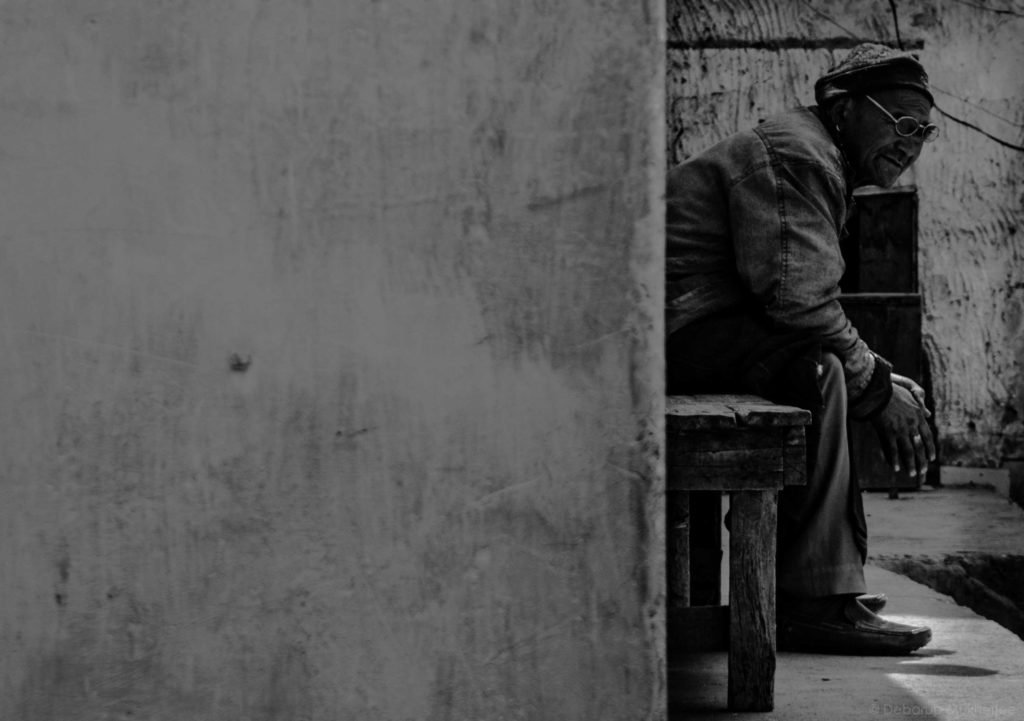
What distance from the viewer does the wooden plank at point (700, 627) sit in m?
3.06

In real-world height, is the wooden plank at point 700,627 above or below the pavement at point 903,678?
above

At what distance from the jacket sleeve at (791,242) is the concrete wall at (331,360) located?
1050 mm

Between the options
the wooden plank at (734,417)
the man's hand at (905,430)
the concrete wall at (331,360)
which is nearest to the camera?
the concrete wall at (331,360)

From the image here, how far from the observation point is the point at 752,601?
2.89 metres

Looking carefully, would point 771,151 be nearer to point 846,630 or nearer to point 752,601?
point 752,601

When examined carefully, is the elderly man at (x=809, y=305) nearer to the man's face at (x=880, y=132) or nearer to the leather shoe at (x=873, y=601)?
the man's face at (x=880, y=132)

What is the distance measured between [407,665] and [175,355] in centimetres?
65

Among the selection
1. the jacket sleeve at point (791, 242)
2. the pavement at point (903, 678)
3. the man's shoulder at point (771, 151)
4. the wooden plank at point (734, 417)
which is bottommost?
the pavement at point (903, 678)

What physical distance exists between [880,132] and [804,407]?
2.45 ft

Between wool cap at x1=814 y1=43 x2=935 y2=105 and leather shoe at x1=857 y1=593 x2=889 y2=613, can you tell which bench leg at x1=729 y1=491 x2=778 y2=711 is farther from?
wool cap at x1=814 y1=43 x2=935 y2=105

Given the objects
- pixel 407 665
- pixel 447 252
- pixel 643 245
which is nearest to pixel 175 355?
pixel 447 252

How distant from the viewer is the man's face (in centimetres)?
336

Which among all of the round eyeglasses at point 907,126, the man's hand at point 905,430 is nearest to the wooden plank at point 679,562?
the man's hand at point 905,430

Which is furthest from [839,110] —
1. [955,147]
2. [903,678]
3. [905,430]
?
[955,147]
